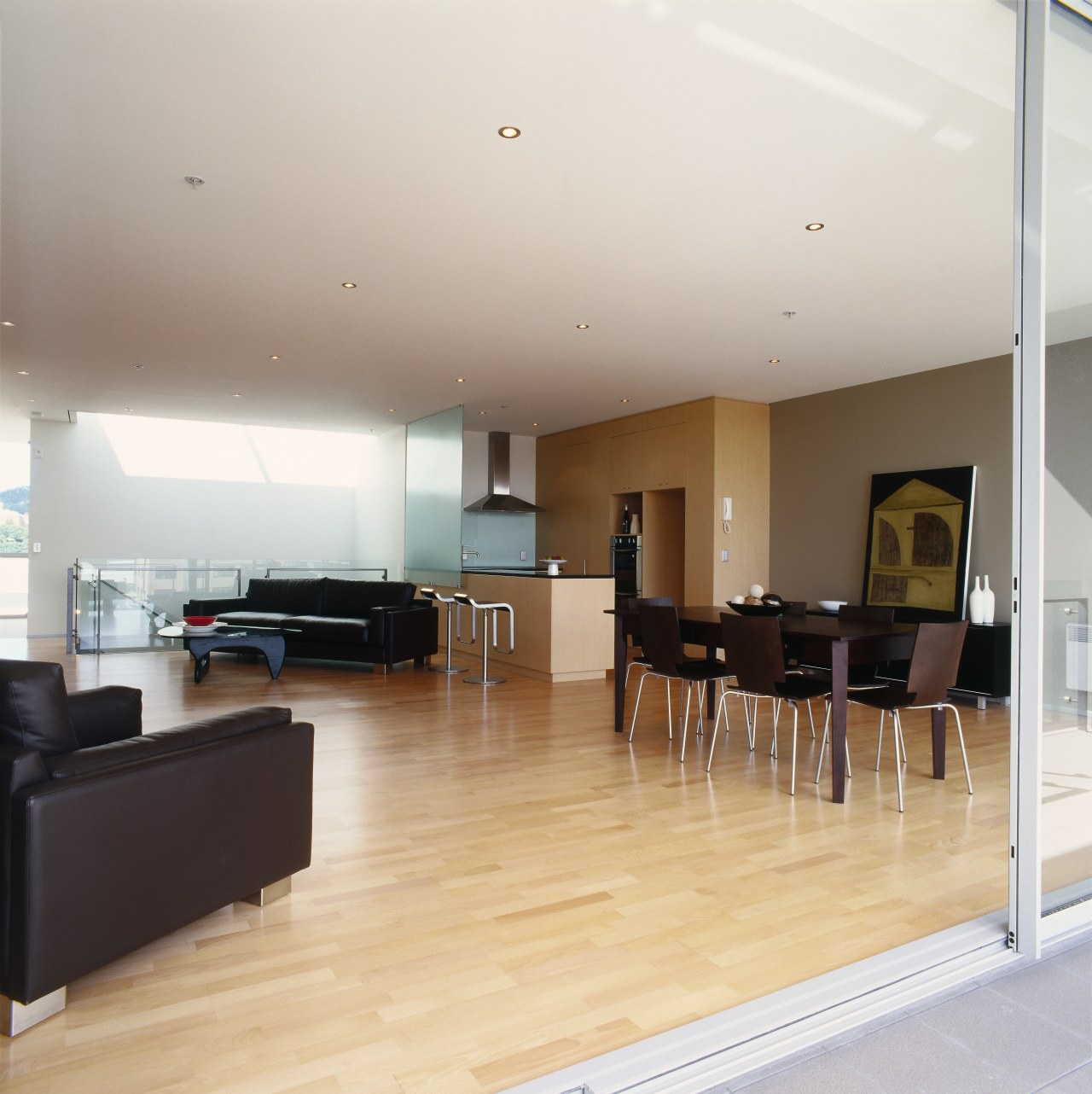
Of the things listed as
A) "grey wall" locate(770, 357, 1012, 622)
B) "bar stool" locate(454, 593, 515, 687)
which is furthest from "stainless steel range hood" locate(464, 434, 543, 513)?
"grey wall" locate(770, 357, 1012, 622)

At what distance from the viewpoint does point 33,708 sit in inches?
83.1

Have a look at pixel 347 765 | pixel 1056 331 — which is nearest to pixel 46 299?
pixel 347 765

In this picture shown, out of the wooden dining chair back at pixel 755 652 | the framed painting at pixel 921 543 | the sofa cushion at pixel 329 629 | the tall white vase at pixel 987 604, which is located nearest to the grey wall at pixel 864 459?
the framed painting at pixel 921 543

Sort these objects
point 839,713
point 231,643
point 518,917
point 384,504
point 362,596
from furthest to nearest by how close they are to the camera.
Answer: point 384,504, point 362,596, point 231,643, point 839,713, point 518,917

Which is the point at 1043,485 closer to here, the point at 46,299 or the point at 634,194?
the point at 634,194

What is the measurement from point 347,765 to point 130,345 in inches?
165

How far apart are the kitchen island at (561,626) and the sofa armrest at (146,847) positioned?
4.61 meters

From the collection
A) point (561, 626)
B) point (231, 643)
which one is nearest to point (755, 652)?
point (561, 626)

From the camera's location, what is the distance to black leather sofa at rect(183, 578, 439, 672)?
7.65m

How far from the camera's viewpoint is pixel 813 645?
167 inches

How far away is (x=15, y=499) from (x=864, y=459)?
10689 mm

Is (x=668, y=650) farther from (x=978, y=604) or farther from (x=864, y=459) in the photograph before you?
(x=864, y=459)

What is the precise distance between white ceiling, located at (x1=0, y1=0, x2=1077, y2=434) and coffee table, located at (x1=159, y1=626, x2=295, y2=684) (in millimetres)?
2426

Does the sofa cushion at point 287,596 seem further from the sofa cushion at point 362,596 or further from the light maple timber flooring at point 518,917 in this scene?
the light maple timber flooring at point 518,917
